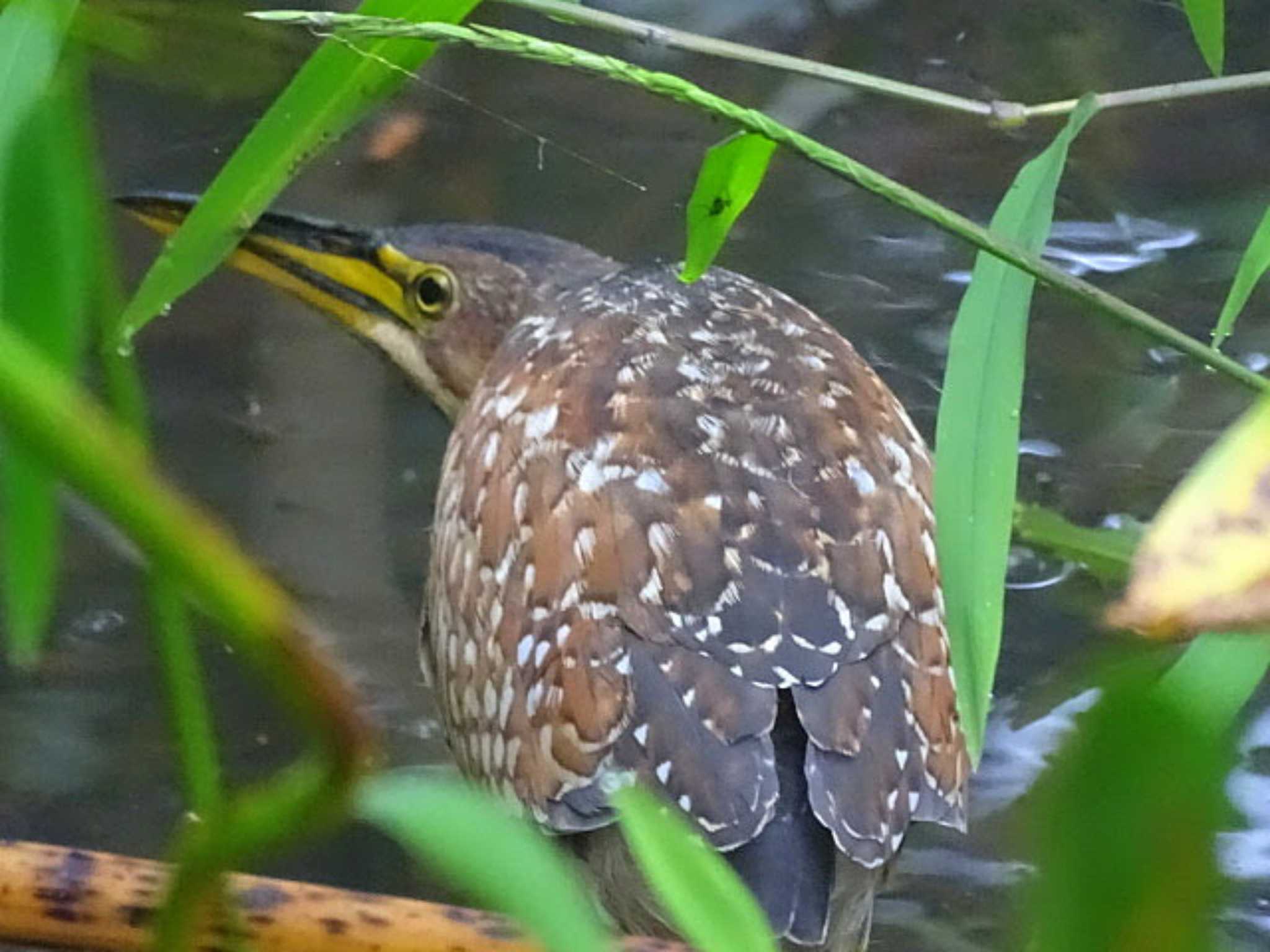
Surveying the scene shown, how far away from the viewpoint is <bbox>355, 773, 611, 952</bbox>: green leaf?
52 cm

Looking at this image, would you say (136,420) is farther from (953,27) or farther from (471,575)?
(953,27)

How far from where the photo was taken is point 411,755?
2635mm

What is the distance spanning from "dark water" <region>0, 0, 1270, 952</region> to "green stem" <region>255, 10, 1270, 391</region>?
1.13 metres

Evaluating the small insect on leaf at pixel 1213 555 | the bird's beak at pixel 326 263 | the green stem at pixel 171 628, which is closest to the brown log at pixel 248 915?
the green stem at pixel 171 628

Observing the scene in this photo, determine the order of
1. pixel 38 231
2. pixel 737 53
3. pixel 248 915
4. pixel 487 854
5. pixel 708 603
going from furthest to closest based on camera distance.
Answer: pixel 708 603 < pixel 737 53 < pixel 38 231 < pixel 248 915 < pixel 487 854

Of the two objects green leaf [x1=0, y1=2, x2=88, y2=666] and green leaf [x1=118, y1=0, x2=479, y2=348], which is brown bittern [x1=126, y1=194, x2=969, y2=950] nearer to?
green leaf [x1=118, y1=0, x2=479, y2=348]

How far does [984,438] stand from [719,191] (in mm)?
223

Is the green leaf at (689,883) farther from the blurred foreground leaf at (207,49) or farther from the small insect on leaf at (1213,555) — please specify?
the blurred foreground leaf at (207,49)

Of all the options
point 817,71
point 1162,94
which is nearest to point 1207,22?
point 1162,94

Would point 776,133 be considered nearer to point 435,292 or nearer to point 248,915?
point 248,915

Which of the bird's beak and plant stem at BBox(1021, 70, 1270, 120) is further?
the bird's beak

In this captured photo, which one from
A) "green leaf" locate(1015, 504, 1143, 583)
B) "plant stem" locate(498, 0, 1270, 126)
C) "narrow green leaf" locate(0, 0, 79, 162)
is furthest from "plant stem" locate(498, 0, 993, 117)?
"green leaf" locate(1015, 504, 1143, 583)

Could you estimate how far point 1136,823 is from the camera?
0.38 metres

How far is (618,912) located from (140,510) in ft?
4.72
